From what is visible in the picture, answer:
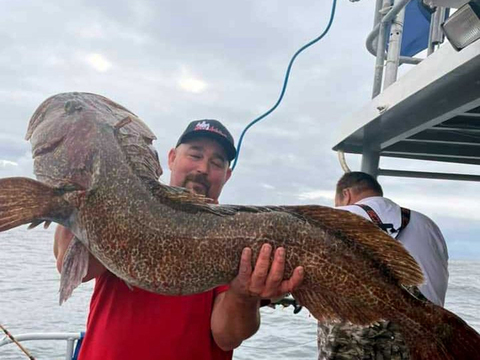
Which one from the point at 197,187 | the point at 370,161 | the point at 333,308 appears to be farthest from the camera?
the point at 370,161

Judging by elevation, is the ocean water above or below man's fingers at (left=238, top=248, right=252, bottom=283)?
below

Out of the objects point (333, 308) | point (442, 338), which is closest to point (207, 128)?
point (333, 308)

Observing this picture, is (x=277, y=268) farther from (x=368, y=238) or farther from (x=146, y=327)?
(x=146, y=327)

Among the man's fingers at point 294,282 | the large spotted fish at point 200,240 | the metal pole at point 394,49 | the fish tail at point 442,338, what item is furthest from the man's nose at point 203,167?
the metal pole at point 394,49

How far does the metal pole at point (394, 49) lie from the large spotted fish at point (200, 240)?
2174mm

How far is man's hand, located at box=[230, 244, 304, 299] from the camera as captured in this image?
2.16m

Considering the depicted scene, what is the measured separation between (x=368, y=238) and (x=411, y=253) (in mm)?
1997

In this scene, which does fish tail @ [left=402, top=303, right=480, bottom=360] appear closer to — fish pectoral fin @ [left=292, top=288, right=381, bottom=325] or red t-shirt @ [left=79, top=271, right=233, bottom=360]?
fish pectoral fin @ [left=292, top=288, right=381, bottom=325]

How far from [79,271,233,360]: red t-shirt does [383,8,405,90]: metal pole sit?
7.95ft

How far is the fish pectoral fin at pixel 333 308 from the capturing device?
219 centimetres

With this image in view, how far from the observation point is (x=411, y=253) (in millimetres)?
4012

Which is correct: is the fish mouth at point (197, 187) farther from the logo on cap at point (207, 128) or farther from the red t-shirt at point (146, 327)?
the red t-shirt at point (146, 327)

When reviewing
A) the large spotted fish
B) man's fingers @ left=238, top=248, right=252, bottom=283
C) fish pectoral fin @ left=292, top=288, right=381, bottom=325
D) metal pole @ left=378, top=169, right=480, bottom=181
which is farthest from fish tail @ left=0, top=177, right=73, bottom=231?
metal pole @ left=378, top=169, right=480, bottom=181

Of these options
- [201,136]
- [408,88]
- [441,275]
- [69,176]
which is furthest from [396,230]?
[69,176]
